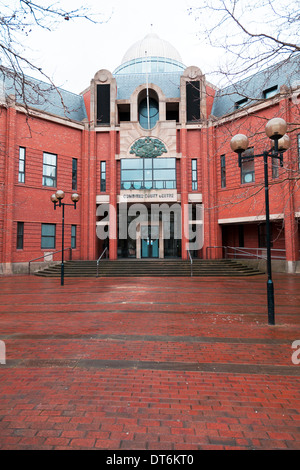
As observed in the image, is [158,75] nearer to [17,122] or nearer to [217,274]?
[17,122]

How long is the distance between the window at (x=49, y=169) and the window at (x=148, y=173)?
5663 mm

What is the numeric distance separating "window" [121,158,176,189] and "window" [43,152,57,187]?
18.6 feet

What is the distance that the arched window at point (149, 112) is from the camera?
960 inches

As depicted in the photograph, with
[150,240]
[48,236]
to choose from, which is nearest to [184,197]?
[150,240]

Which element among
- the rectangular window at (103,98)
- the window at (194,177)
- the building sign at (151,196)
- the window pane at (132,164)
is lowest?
the building sign at (151,196)

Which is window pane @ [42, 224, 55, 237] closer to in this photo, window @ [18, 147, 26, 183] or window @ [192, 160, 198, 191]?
window @ [18, 147, 26, 183]

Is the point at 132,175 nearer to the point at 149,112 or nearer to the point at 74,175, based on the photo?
the point at 74,175

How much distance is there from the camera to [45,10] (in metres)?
3.39

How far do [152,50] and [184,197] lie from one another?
27314 millimetres

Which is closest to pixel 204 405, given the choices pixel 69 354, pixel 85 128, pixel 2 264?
pixel 69 354

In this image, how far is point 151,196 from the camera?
72.1ft

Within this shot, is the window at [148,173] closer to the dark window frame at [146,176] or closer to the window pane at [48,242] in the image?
the dark window frame at [146,176]

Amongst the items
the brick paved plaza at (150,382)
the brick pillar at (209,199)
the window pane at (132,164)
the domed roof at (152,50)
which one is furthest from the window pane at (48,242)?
the domed roof at (152,50)

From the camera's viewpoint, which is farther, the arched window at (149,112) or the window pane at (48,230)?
the arched window at (149,112)
